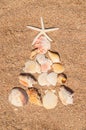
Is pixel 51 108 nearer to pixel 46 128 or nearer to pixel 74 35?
pixel 46 128

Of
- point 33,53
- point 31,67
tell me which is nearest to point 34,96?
point 31,67

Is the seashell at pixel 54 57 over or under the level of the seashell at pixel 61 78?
over

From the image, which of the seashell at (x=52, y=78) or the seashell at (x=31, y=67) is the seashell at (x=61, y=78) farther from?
the seashell at (x=31, y=67)

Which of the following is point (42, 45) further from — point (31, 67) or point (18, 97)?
point (18, 97)

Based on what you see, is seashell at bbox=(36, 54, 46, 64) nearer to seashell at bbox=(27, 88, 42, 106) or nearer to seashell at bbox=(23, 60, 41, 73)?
seashell at bbox=(23, 60, 41, 73)

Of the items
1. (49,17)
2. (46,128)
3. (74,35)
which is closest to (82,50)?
(74,35)

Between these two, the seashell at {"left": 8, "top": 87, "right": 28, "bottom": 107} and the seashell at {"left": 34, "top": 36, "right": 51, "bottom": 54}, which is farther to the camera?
the seashell at {"left": 34, "top": 36, "right": 51, "bottom": 54}

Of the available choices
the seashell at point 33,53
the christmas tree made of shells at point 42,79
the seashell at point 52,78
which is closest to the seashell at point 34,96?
the christmas tree made of shells at point 42,79

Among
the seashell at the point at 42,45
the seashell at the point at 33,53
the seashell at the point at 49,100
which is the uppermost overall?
the seashell at the point at 42,45

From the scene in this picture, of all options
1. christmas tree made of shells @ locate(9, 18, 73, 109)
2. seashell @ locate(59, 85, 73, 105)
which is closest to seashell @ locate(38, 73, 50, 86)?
christmas tree made of shells @ locate(9, 18, 73, 109)
